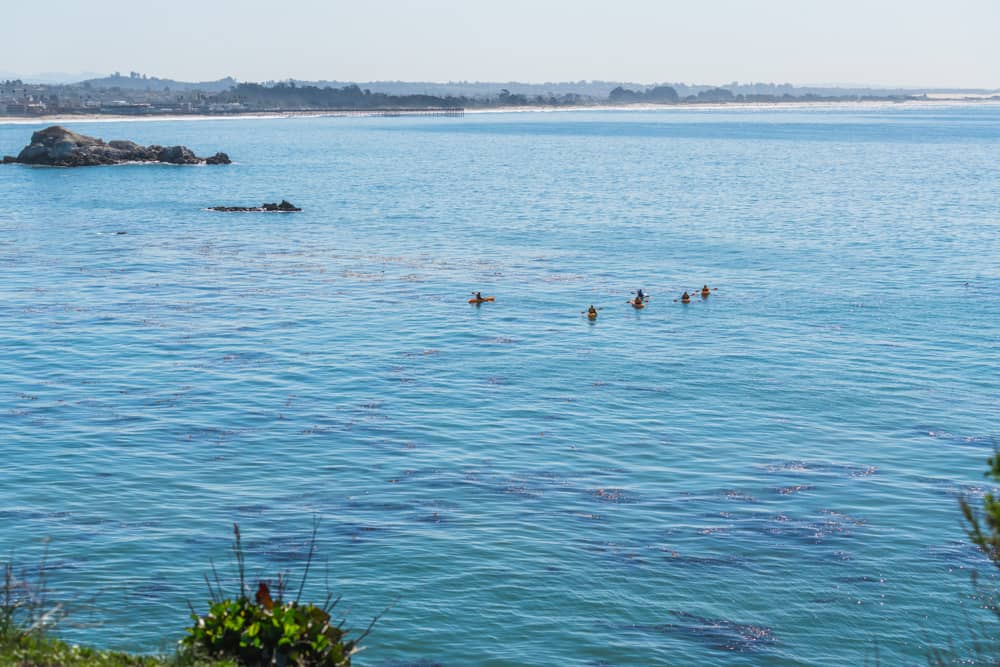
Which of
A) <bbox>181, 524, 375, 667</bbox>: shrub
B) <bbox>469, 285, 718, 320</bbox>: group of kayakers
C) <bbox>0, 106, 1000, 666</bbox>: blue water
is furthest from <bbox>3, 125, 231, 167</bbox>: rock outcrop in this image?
<bbox>181, 524, 375, 667</bbox>: shrub

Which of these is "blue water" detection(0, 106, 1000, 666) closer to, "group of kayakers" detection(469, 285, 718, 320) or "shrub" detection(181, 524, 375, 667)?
"group of kayakers" detection(469, 285, 718, 320)

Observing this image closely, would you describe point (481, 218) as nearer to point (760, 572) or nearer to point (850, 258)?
point (850, 258)

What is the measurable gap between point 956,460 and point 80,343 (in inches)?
1627

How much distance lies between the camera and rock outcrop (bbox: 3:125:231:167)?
172000mm

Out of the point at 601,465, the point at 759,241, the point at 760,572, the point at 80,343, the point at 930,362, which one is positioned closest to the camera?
the point at 760,572

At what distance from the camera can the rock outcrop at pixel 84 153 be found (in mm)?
172000

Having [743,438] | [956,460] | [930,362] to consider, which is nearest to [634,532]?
[743,438]

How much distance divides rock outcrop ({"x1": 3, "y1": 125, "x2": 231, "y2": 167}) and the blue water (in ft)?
291

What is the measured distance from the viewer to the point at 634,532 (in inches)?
1265

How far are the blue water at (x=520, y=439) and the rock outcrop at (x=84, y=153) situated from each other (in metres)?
88.7

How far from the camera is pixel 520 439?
4103 cm

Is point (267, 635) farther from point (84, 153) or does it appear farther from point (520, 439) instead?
point (84, 153)

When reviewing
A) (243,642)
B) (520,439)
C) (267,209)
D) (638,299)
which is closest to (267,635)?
(243,642)

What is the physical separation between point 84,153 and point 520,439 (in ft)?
495
